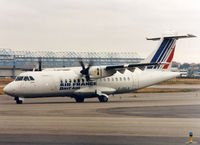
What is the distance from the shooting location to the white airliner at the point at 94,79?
117 feet

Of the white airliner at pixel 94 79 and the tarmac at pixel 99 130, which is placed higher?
the white airliner at pixel 94 79

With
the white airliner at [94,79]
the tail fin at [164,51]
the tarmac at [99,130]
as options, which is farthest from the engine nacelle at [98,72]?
the tarmac at [99,130]

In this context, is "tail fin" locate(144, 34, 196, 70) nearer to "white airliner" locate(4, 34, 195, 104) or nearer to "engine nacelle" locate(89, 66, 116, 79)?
"white airliner" locate(4, 34, 195, 104)

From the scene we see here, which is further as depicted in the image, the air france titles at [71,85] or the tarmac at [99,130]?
the air france titles at [71,85]

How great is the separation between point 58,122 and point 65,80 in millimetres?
17152

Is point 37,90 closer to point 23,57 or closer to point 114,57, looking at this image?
point 23,57

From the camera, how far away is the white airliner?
35531 millimetres

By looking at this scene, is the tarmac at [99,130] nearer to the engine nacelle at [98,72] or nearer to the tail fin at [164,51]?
the engine nacelle at [98,72]

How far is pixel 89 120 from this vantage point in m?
20.8

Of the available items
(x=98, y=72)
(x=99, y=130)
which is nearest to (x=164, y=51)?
(x=98, y=72)

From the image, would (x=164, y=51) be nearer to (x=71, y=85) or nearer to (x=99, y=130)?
(x=71, y=85)

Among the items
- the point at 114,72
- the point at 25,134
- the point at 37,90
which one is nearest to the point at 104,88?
the point at 114,72

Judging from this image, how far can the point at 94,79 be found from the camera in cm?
3803

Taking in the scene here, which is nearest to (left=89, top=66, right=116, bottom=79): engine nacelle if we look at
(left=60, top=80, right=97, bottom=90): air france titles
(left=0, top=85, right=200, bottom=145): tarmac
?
(left=60, top=80, right=97, bottom=90): air france titles
